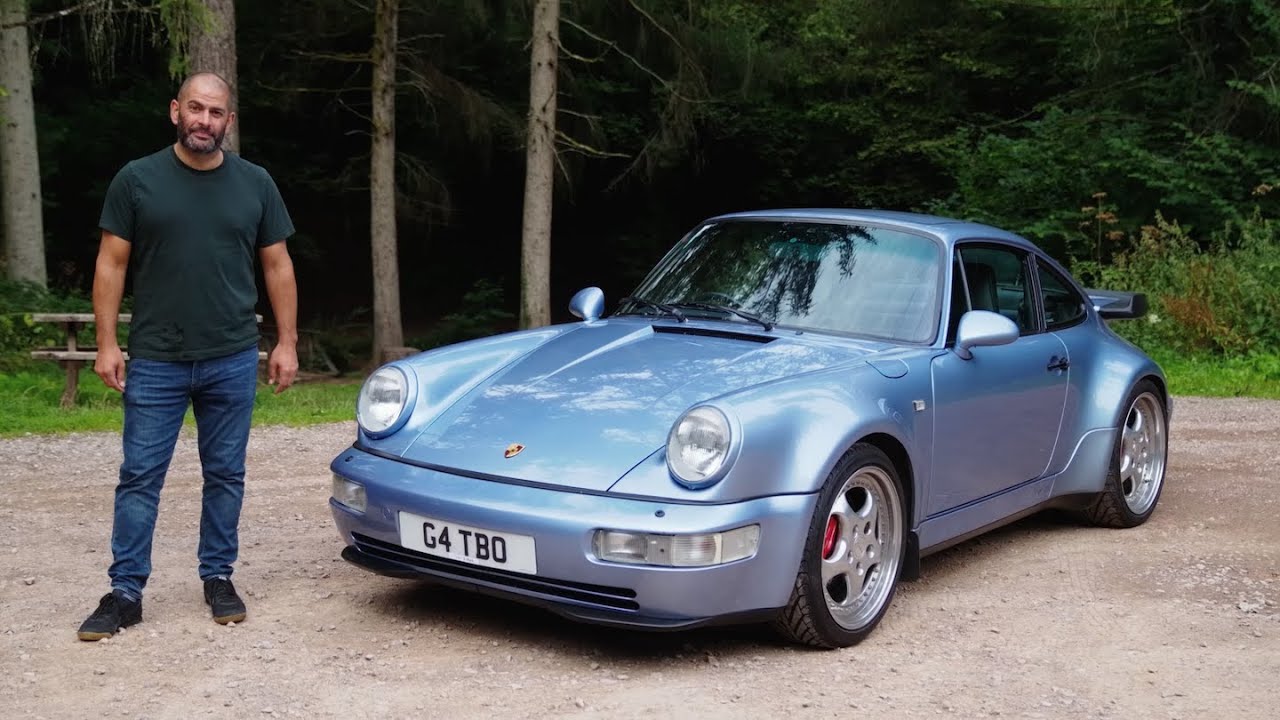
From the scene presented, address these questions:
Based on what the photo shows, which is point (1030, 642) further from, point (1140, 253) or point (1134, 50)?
point (1134, 50)

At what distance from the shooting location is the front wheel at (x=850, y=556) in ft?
13.9

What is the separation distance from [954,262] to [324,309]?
2172cm

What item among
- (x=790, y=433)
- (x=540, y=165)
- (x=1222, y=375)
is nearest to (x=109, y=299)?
(x=790, y=433)

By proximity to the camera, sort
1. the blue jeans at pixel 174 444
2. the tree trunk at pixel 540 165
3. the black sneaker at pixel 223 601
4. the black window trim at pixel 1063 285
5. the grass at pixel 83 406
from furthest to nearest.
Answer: the tree trunk at pixel 540 165 < the grass at pixel 83 406 < the black window trim at pixel 1063 285 < the black sneaker at pixel 223 601 < the blue jeans at pixel 174 444

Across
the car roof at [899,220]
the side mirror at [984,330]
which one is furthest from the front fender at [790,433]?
the car roof at [899,220]

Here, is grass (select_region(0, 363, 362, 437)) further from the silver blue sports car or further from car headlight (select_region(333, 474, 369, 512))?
car headlight (select_region(333, 474, 369, 512))

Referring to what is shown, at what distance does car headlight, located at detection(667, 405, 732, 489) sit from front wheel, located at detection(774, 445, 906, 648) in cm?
42

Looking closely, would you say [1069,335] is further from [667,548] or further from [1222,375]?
[1222,375]

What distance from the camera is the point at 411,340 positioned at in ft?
79.6

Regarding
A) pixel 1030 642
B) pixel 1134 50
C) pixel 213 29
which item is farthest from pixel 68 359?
pixel 1134 50

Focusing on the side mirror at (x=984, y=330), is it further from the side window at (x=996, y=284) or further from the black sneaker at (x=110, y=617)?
the black sneaker at (x=110, y=617)

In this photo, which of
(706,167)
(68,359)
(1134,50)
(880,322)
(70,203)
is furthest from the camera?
(706,167)

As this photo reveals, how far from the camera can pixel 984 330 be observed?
16.5 ft

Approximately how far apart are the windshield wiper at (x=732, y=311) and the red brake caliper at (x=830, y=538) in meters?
0.98
